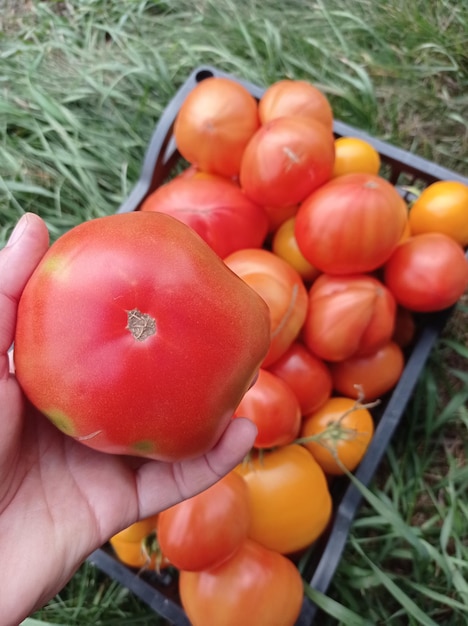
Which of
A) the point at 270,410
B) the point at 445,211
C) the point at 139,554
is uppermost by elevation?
the point at 445,211

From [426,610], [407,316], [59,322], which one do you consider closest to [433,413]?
[407,316]

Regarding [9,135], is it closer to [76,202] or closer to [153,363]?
[76,202]

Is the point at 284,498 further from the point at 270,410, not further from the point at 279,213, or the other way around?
the point at 279,213

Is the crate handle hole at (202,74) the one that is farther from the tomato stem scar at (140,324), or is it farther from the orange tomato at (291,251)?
the tomato stem scar at (140,324)

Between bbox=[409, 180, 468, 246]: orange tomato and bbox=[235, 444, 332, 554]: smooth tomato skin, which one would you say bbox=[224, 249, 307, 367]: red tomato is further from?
bbox=[409, 180, 468, 246]: orange tomato

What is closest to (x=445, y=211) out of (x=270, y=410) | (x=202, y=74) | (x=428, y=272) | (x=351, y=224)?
(x=428, y=272)

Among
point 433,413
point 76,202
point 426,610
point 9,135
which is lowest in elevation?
point 426,610

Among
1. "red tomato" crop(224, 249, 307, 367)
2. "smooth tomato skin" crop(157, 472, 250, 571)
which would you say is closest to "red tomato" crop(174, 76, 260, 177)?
"red tomato" crop(224, 249, 307, 367)
